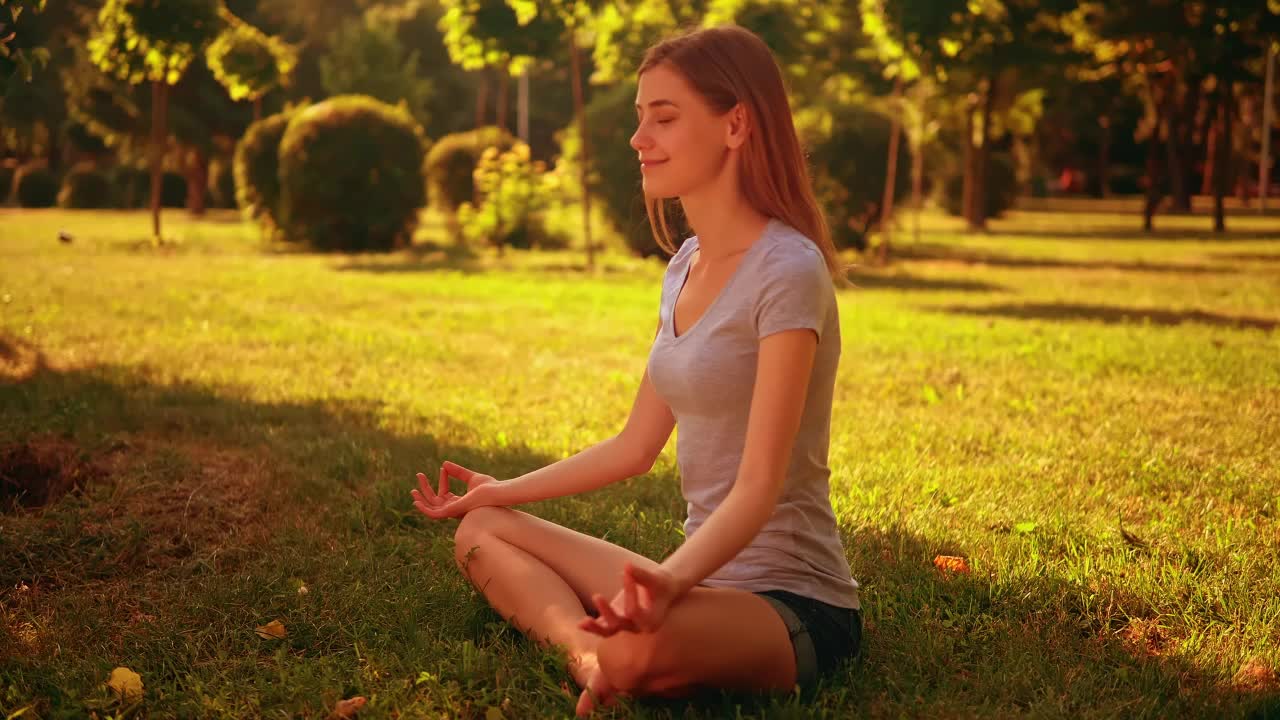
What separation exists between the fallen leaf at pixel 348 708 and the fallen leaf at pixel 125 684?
22.2 inches

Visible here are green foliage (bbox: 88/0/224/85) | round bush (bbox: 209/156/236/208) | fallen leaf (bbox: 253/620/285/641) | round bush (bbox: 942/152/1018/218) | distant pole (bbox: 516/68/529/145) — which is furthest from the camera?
round bush (bbox: 209/156/236/208)

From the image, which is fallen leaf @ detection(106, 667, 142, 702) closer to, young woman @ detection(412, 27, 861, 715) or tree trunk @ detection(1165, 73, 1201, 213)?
young woman @ detection(412, 27, 861, 715)

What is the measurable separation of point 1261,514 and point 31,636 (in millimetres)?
4837

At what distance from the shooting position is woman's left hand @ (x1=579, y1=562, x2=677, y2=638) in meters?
2.47

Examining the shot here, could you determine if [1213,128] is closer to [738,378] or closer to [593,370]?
[593,370]

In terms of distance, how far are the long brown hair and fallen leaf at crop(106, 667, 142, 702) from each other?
2.13m

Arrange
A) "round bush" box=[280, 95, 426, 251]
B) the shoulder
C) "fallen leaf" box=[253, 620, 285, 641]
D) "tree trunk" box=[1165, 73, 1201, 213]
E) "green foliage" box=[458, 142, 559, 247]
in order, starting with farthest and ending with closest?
"tree trunk" box=[1165, 73, 1201, 213]
"green foliage" box=[458, 142, 559, 247]
"round bush" box=[280, 95, 426, 251]
"fallen leaf" box=[253, 620, 285, 641]
the shoulder

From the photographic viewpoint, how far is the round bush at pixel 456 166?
3033 cm

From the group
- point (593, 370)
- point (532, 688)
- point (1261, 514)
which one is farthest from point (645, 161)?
point (593, 370)

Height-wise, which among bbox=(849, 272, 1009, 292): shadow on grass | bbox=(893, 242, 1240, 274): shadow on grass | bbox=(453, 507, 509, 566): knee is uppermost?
bbox=(453, 507, 509, 566): knee

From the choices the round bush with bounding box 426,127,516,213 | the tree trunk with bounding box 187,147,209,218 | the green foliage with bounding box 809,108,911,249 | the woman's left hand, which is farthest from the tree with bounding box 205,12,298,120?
the woman's left hand

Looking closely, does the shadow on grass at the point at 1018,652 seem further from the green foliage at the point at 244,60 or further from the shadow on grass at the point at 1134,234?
the shadow on grass at the point at 1134,234

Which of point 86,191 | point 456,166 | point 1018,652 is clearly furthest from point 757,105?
point 86,191

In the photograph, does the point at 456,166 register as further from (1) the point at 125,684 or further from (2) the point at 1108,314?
(1) the point at 125,684
